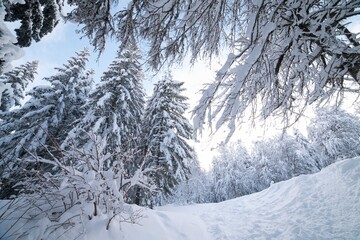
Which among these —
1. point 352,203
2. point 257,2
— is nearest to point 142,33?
point 257,2

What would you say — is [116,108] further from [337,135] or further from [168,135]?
[337,135]

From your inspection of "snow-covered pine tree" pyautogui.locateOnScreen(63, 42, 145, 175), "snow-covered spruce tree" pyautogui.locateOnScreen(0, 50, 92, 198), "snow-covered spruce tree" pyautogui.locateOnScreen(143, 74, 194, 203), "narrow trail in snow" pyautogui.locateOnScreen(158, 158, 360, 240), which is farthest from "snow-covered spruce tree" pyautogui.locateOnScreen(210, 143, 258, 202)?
"narrow trail in snow" pyautogui.locateOnScreen(158, 158, 360, 240)

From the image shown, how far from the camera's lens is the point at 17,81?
1797cm

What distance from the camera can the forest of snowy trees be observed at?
2.09 m

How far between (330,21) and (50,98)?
15618 millimetres

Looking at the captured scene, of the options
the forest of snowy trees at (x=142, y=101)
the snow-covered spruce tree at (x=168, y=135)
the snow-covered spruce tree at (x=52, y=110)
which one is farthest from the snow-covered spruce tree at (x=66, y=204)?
the snow-covered spruce tree at (x=52, y=110)

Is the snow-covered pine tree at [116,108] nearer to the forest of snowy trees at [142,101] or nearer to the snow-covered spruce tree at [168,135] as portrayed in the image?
the forest of snowy trees at [142,101]

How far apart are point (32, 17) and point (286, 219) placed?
8657 millimetres

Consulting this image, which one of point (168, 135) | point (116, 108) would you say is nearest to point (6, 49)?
point (116, 108)

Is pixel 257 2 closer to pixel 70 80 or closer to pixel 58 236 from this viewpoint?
pixel 58 236

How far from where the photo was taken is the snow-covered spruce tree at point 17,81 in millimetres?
15219

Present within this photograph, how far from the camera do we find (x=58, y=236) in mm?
2953

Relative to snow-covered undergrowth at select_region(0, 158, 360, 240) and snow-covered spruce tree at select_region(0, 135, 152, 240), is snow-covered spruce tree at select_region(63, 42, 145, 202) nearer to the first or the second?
snow-covered undergrowth at select_region(0, 158, 360, 240)

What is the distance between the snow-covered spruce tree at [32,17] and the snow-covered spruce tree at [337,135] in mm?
27098
